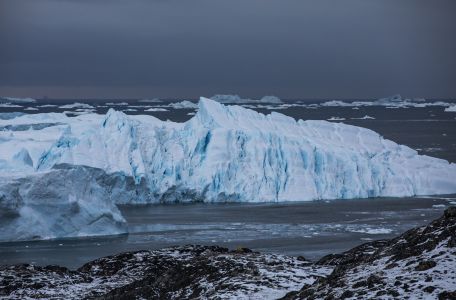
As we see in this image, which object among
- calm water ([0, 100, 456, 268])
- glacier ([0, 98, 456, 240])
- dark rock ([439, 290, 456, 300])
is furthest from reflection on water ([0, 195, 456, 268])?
dark rock ([439, 290, 456, 300])

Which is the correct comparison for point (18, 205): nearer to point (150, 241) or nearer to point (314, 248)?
point (150, 241)

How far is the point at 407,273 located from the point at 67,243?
18.5 meters

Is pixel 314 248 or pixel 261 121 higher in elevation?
pixel 261 121

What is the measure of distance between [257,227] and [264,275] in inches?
677

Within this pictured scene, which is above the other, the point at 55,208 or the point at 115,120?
the point at 115,120

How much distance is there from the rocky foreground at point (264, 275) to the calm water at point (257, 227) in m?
7.60

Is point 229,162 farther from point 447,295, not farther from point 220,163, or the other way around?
point 447,295

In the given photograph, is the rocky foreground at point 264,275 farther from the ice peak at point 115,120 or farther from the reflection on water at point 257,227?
the ice peak at point 115,120

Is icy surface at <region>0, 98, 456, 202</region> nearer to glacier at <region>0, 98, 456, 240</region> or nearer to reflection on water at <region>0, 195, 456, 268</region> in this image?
glacier at <region>0, 98, 456, 240</region>

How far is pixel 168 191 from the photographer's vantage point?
115 feet

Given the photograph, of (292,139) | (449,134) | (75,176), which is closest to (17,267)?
(75,176)

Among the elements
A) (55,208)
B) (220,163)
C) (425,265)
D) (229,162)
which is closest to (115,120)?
(220,163)

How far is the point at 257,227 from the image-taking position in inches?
1101

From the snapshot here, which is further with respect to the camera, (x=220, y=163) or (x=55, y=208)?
(x=220, y=163)
